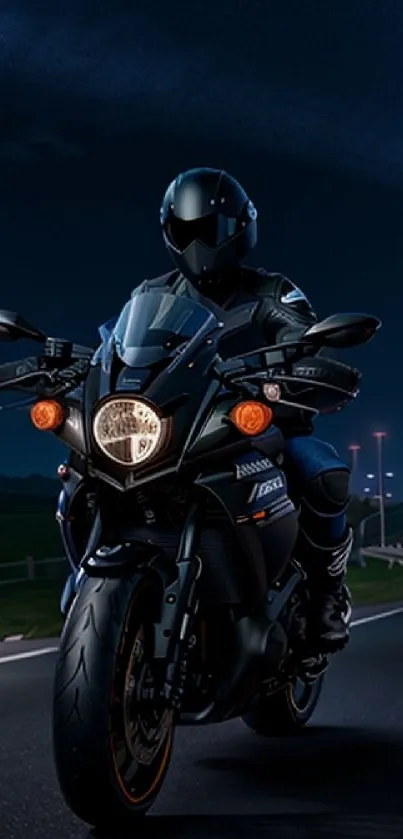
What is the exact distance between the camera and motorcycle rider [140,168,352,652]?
615 cm

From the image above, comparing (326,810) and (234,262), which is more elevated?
(234,262)

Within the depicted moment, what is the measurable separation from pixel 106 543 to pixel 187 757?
1674 millimetres

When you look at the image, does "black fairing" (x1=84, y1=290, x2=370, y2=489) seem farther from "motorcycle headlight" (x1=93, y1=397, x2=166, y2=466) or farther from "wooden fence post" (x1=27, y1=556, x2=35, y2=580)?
"wooden fence post" (x1=27, y1=556, x2=35, y2=580)

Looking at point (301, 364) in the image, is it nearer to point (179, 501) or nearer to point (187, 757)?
point (179, 501)

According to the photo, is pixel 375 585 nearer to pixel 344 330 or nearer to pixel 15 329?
pixel 15 329

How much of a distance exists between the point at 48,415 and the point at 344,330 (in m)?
1.13

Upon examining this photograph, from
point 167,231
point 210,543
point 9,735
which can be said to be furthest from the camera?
point 9,735

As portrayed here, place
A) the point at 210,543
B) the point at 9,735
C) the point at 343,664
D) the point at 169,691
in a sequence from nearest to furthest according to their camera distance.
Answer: the point at 169,691
the point at 210,543
the point at 9,735
the point at 343,664

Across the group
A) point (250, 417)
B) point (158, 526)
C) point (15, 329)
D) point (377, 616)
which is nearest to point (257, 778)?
point (158, 526)

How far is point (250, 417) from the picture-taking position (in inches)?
201

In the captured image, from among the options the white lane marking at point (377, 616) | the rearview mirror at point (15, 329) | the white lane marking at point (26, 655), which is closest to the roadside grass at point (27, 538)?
the white lane marking at point (377, 616)

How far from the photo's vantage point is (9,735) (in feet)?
22.7

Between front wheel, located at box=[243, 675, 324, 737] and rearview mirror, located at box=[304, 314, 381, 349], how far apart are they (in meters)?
2.30

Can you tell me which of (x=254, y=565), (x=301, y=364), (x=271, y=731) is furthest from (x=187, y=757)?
(x=301, y=364)
